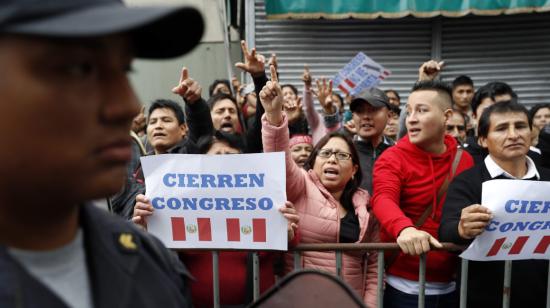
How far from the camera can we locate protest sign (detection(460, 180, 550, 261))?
10.1 feet

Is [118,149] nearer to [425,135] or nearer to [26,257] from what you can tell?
[26,257]

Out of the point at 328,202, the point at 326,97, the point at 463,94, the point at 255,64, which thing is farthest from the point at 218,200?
the point at 463,94

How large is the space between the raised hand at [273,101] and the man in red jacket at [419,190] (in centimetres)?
72

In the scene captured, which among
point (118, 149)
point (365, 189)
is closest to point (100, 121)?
point (118, 149)

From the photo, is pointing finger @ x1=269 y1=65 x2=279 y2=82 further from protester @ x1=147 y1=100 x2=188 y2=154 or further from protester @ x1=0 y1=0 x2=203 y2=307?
protester @ x1=0 y1=0 x2=203 y2=307

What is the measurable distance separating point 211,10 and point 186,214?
1172cm

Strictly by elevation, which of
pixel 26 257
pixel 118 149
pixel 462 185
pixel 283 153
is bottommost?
pixel 462 185

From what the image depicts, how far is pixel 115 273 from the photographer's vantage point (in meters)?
1.27

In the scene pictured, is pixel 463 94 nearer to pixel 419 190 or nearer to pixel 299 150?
pixel 299 150

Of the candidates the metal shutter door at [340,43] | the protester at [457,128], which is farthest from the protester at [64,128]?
the metal shutter door at [340,43]

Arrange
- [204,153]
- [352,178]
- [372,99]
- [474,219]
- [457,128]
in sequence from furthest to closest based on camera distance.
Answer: [457,128], [372,99], [352,178], [204,153], [474,219]

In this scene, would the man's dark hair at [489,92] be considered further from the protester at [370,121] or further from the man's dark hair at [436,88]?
the man's dark hair at [436,88]

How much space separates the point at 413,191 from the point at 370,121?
1158mm

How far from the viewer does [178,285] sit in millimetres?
1456
